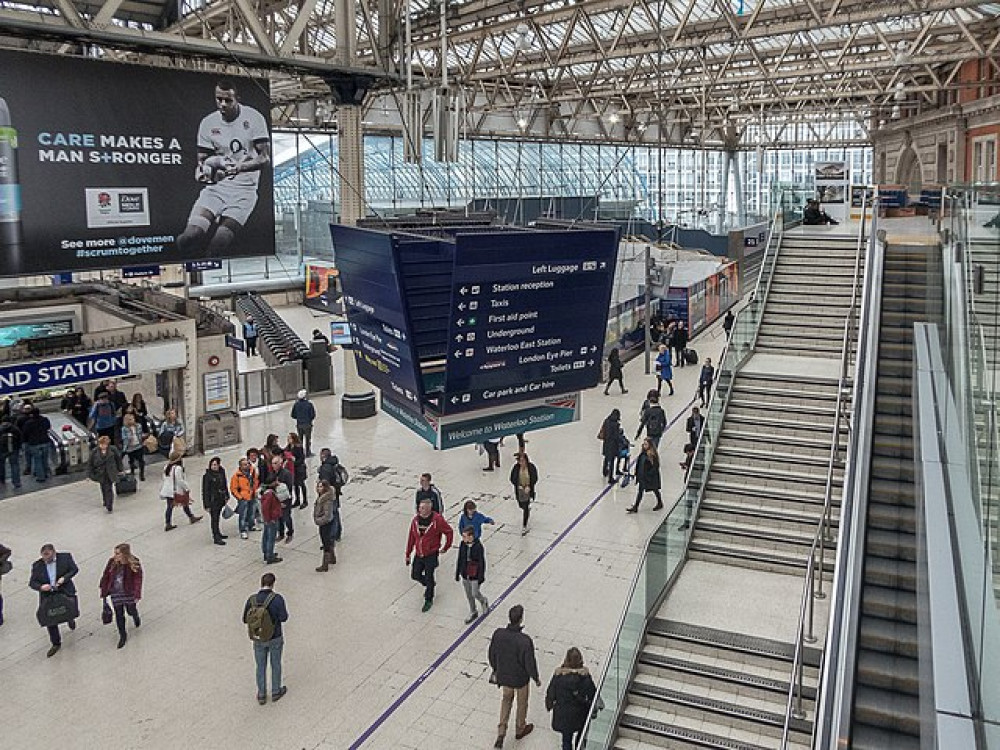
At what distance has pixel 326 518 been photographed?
1087 cm

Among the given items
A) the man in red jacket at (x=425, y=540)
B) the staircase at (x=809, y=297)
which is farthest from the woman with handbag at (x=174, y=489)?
the staircase at (x=809, y=297)

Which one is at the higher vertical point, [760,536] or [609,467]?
[760,536]

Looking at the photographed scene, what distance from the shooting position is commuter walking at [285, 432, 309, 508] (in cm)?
1289

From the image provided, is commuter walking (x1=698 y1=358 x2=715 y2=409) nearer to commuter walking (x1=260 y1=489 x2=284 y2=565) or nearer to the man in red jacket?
the man in red jacket

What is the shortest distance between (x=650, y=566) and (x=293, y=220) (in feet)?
104

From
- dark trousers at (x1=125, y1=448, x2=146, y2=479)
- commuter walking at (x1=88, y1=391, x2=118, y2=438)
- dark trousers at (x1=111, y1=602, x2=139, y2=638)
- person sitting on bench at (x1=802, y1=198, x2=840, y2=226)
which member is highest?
person sitting on bench at (x1=802, y1=198, x2=840, y2=226)

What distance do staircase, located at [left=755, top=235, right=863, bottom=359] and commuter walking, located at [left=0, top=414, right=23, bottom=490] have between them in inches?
451

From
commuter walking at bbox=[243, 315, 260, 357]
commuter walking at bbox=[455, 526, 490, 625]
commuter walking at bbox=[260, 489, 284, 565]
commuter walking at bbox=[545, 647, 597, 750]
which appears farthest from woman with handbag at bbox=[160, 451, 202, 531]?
commuter walking at bbox=[243, 315, 260, 357]

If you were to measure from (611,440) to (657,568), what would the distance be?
5663mm

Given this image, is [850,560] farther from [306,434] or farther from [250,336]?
[250,336]

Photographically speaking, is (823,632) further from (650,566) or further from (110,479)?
(110,479)

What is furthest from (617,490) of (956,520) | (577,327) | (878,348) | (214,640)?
(956,520)

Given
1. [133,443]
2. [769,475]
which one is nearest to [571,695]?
[769,475]

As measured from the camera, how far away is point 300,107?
34625mm
